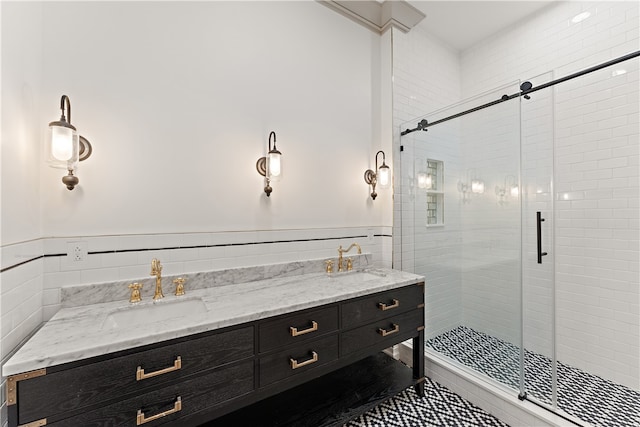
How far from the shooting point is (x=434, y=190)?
262 cm

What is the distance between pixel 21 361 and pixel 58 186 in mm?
897

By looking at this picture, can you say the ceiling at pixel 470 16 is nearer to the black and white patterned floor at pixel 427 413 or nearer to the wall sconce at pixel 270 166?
the wall sconce at pixel 270 166

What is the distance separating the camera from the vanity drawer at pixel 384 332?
5.72 feet

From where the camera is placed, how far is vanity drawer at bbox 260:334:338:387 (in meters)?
1.44

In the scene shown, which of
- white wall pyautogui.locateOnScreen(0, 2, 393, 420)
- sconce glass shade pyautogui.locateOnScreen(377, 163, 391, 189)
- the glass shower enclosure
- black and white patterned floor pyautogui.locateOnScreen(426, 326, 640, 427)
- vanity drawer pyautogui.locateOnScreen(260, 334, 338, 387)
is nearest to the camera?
white wall pyautogui.locateOnScreen(0, 2, 393, 420)

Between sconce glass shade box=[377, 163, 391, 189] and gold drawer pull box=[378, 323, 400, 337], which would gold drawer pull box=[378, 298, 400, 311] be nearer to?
gold drawer pull box=[378, 323, 400, 337]

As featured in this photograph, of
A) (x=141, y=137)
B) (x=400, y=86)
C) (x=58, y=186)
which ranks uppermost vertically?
(x=400, y=86)

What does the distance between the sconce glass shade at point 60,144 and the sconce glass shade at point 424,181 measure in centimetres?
248

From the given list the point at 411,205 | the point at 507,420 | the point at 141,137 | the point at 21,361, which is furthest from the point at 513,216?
the point at 21,361

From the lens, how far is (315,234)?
235 cm

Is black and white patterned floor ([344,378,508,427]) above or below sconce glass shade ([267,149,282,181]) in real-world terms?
below

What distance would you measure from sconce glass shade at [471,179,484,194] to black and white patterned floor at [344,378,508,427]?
156cm

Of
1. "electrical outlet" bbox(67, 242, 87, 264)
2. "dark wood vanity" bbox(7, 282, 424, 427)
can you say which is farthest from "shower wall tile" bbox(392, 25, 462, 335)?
"electrical outlet" bbox(67, 242, 87, 264)

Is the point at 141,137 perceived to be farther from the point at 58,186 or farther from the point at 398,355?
the point at 398,355
